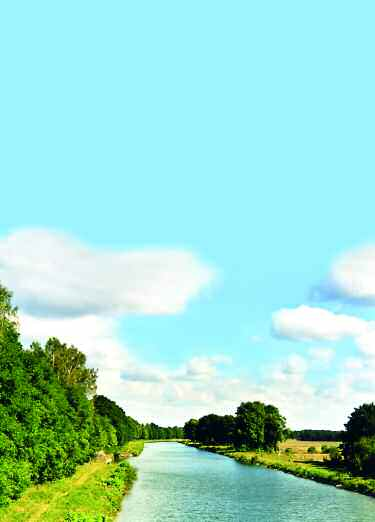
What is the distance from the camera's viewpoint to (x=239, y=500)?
64312 millimetres

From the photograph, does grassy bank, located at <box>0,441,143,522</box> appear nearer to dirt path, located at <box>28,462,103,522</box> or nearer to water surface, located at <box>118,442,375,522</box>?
dirt path, located at <box>28,462,103,522</box>

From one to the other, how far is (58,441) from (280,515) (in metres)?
23.5

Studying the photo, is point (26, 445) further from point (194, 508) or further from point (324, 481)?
point (324, 481)

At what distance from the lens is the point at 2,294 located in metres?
63.1

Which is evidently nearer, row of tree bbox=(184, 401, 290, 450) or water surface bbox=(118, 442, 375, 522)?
water surface bbox=(118, 442, 375, 522)

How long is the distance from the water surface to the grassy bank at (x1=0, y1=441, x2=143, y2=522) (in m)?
1.83

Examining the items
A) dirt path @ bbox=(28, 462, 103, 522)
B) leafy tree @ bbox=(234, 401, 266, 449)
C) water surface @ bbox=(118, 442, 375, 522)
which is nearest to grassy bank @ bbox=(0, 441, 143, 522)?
dirt path @ bbox=(28, 462, 103, 522)

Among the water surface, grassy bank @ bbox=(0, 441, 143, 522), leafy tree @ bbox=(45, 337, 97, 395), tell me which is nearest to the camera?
grassy bank @ bbox=(0, 441, 143, 522)

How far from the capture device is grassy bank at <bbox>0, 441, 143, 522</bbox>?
44.1 m

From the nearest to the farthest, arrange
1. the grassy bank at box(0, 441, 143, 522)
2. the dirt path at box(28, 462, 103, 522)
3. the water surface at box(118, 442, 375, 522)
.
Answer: the grassy bank at box(0, 441, 143, 522) → the dirt path at box(28, 462, 103, 522) → the water surface at box(118, 442, 375, 522)

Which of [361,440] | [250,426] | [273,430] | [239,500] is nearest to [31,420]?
[239,500]

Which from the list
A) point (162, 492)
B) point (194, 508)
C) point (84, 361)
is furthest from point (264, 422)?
point (194, 508)

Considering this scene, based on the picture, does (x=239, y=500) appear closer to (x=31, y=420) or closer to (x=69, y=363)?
(x=31, y=420)

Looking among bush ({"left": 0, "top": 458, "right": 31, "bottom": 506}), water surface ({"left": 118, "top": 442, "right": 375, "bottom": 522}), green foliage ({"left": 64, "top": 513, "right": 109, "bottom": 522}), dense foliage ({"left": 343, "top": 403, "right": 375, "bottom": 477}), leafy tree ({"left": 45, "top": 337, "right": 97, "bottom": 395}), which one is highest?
leafy tree ({"left": 45, "top": 337, "right": 97, "bottom": 395})
